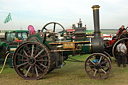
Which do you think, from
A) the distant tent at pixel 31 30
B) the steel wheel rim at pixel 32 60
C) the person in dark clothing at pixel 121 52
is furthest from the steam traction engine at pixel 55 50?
the person in dark clothing at pixel 121 52

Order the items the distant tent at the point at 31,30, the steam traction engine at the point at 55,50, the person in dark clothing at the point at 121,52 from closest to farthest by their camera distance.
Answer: the steam traction engine at the point at 55,50 < the distant tent at the point at 31,30 < the person in dark clothing at the point at 121,52

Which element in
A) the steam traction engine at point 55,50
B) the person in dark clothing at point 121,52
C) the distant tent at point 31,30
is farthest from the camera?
the person in dark clothing at point 121,52

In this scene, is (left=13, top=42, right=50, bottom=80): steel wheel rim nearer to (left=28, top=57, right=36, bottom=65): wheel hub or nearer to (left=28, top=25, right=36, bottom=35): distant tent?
(left=28, top=57, right=36, bottom=65): wheel hub

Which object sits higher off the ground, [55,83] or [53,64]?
[53,64]

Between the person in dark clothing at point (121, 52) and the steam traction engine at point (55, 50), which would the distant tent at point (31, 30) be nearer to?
the steam traction engine at point (55, 50)

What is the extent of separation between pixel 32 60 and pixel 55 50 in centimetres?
85

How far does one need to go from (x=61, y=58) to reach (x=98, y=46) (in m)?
1.46

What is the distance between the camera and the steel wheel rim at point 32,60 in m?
5.58

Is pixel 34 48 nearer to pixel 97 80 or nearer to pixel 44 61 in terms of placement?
pixel 44 61

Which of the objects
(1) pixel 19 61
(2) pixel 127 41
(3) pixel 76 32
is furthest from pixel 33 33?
(2) pixel 127 41

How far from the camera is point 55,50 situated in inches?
233

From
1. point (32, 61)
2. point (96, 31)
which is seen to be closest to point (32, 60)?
point (32, 61)

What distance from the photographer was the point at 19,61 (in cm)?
590

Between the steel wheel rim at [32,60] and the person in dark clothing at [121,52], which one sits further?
the person in dark clothing at [121,52]
